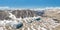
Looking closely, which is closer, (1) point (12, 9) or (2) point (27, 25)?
(2) point (27, 25)

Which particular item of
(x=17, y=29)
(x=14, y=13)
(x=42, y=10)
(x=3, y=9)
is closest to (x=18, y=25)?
(x=17, y=29)

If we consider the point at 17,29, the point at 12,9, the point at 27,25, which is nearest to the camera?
the point at 17,29

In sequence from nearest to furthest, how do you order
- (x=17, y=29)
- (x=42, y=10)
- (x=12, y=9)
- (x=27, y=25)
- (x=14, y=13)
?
(x=17, y=29)
(x=27, y=25)
(x=14, y=13)
(x=12, y=9)
(x=42, y=10)

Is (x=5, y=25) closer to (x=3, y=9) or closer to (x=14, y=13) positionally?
(x=14, y=13)

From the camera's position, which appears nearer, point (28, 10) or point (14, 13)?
point (14, 13)

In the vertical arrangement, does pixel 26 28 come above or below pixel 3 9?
below

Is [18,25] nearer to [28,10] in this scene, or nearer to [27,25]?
[27,25]

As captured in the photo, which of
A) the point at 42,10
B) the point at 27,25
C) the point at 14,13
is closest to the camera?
the point at 27,25

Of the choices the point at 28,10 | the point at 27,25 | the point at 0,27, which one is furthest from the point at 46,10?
the point at 0,27

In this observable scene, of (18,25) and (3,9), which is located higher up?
(3,9)
